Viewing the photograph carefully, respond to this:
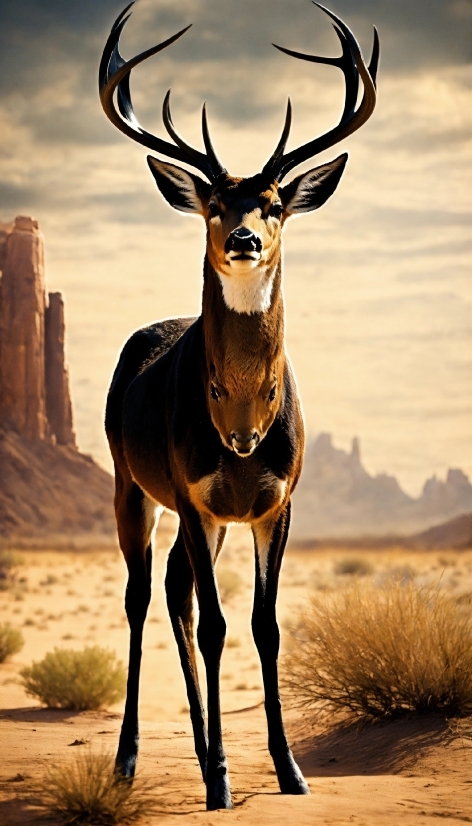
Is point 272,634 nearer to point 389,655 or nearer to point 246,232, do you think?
point 246,232

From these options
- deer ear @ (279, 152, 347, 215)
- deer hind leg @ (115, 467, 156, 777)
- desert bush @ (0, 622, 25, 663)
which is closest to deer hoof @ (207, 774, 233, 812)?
deer hind leg @ (115, 467, 156, 777)

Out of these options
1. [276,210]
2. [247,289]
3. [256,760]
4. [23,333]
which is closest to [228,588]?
[256,760]

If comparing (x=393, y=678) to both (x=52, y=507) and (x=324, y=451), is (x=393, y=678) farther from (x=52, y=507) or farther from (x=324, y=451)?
(x=324, y=451)

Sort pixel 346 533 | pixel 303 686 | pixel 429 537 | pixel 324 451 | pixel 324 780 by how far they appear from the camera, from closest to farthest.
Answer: pixel 324 780 < pixel 303 686 < pixel 429 537 < pixel 346 533 < pixel 324 451

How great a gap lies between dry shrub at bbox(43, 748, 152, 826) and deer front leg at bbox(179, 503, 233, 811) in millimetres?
433

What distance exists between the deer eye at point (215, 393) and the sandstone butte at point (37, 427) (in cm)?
4792

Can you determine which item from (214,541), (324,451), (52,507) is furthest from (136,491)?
(324,451)

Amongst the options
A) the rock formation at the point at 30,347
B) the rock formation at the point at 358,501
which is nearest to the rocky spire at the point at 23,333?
the rock formation at the point at 30,347

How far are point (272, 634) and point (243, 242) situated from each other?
2266 millimetres

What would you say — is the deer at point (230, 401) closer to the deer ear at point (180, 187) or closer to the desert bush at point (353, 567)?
the deer ear at point (180, 187)

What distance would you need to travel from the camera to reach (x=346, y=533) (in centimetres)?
7894

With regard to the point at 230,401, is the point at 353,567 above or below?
above

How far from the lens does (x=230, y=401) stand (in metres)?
5.66

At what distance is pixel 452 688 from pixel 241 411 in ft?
11.4
